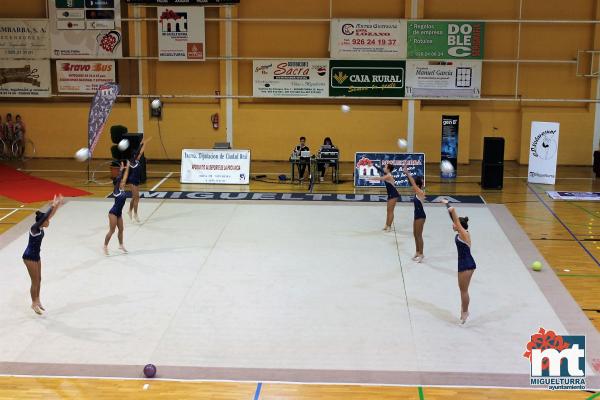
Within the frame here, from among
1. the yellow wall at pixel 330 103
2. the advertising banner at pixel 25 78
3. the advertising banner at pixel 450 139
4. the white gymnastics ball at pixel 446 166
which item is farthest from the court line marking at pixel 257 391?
the advertising banner at pixel 25 78

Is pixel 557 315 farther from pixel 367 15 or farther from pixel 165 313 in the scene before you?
pixel 367 15

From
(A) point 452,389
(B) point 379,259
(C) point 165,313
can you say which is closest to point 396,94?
(B) point 379,259

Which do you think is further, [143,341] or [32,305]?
[32,305]

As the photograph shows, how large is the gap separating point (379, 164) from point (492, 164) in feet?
10.4

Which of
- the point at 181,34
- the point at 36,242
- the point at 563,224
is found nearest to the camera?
the point at 36,242

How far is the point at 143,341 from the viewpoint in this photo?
1095 centimetres

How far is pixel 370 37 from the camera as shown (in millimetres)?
23812

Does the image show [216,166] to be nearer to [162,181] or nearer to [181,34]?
[162,181]

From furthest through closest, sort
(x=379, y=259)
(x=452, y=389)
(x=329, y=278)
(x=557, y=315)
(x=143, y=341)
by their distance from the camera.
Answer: (x=379, y=259) < (x=329, y=278) < (x=557, y=315) < (x=143, y=341) < (x=452, y=389)

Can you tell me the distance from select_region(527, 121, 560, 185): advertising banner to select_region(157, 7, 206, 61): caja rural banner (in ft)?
35.3

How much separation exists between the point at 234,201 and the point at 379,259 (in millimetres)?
5934

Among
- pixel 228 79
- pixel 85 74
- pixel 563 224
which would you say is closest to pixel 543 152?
pixel 563 224

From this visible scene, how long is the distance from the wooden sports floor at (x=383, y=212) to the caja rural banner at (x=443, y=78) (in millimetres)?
2433

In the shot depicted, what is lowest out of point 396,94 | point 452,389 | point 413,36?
point 452,389
